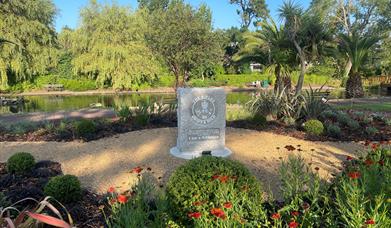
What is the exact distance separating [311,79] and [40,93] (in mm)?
25655

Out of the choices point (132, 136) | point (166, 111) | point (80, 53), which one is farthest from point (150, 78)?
point (132, 136)

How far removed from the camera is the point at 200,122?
628 centimetres

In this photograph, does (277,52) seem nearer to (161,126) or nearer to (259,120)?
(259,120)

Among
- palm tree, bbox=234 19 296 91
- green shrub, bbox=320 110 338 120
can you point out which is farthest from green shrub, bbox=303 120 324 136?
palm tree, bbox=234 19 296 91

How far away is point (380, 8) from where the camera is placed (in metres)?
34.8

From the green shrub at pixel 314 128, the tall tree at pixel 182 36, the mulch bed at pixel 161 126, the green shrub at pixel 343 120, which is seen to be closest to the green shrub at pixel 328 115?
the green shrub at pixel 343 120

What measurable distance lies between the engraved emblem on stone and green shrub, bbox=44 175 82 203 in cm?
253

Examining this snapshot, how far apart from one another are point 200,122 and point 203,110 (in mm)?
231

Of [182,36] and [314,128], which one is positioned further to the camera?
[182,36]

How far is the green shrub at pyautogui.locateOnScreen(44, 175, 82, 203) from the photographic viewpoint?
4.16 m

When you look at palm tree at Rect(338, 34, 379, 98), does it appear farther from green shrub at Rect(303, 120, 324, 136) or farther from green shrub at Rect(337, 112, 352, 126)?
green shrub at Rect(303, 120, 324, 136)

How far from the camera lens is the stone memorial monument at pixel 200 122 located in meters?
6.16

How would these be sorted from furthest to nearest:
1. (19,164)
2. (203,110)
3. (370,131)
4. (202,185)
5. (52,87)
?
(52,87), (370,131), (203,110), (19,164), (202,185)

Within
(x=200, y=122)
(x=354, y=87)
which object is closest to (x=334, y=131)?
(x=200, y=122)
